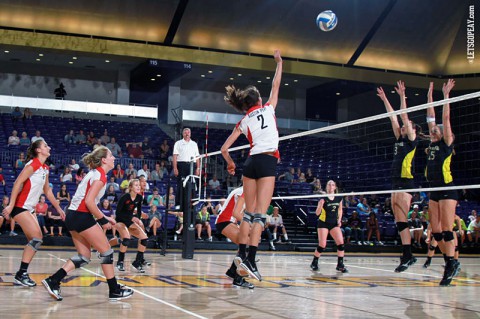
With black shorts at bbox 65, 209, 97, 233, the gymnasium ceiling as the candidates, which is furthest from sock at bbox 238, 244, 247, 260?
the gymnasium ceiling

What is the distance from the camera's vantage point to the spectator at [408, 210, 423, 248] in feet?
64.4

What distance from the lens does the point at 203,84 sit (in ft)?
111

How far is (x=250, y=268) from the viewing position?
20.9 feet

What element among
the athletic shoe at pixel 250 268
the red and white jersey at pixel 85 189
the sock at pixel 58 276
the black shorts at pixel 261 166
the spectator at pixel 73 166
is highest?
the spectator at pixel 73 166

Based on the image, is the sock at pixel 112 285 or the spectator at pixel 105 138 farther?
the spectator at pixel 105 138

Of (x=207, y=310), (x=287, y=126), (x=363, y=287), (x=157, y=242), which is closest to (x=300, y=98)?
(x=287, y=126)

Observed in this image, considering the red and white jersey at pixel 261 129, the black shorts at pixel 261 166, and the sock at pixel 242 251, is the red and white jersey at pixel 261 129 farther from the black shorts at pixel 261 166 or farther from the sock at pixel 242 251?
the sock at pixel 242 251

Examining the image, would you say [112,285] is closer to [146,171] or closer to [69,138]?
[146,171]

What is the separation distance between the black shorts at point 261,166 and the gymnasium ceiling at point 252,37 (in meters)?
21.3

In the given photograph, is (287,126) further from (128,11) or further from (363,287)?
(363,287)

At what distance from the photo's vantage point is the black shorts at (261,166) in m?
6.52

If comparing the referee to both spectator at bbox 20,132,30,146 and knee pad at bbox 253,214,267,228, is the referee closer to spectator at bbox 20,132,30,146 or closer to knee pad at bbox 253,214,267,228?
knee pad at bbox 253,214,267,228

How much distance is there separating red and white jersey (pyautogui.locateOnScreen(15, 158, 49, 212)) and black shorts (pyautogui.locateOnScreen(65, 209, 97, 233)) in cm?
147

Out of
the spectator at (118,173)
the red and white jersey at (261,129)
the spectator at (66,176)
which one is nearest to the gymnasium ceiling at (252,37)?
the spectator at (118,173)
